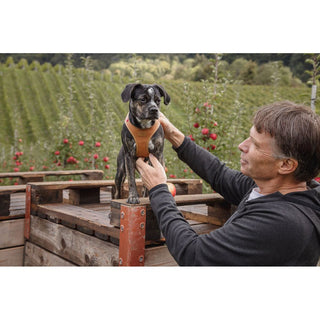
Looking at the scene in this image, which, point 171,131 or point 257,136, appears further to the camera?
point 171,131

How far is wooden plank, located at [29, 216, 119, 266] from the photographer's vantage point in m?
2.20

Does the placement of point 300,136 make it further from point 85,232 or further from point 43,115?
point 43,115

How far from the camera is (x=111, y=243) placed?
7.13 ft

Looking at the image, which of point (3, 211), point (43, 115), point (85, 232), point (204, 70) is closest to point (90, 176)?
point (3, 211)

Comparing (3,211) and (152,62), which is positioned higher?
(152,62)

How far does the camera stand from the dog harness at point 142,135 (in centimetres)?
203

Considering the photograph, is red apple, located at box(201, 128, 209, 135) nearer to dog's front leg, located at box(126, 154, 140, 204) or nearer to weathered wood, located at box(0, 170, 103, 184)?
weathered wood, located at box(0, 170, 103, 184)

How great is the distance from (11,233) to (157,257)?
5.46 ft

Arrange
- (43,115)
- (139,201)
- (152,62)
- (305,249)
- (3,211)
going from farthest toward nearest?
1. (43,115)
2. (152,62)
3. (3,211)
4. (139,201)
5. (305,249)

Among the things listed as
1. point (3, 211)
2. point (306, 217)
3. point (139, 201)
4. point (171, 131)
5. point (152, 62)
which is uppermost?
point (152, 62)

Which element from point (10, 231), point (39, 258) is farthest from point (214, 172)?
point (10, 231)

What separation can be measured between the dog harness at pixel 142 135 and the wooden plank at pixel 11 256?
176 cm

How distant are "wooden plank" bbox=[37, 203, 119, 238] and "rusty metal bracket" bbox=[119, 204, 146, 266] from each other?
0.13 meters

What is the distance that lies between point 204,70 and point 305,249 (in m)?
11.8
